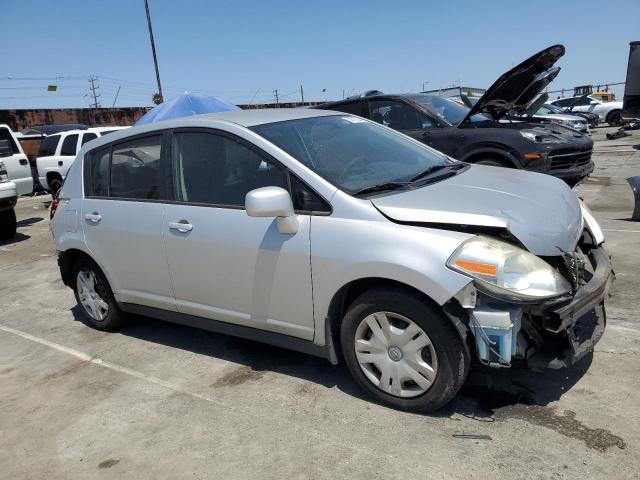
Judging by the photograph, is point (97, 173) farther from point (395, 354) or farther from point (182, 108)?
point (182, 108)

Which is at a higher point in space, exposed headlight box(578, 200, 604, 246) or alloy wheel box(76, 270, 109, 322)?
exposed headlight box(578, 200, 604, 246)

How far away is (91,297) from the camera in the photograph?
4742 mm

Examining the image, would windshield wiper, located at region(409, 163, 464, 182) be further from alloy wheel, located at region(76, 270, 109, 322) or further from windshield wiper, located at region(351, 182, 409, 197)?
alloy wheel, located at region(76, 270, 109, 322)

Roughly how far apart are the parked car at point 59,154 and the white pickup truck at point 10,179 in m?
2.46

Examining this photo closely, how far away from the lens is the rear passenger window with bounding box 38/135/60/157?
1387 cm

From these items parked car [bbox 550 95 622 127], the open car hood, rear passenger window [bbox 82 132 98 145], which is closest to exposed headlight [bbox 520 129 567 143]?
the open car hood

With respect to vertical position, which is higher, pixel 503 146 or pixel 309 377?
pixel 503 146

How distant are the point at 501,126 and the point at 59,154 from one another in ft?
36.6

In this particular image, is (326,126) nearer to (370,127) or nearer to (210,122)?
(370,127)

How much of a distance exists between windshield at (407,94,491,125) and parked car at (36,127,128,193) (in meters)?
8.69

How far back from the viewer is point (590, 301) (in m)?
2.79

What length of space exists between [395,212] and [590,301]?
111cm

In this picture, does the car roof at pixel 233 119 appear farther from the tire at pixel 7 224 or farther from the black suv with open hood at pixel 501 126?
the tire at pixel 7 224

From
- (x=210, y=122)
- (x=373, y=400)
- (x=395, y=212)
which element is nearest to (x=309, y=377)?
(x=373, y=400)
